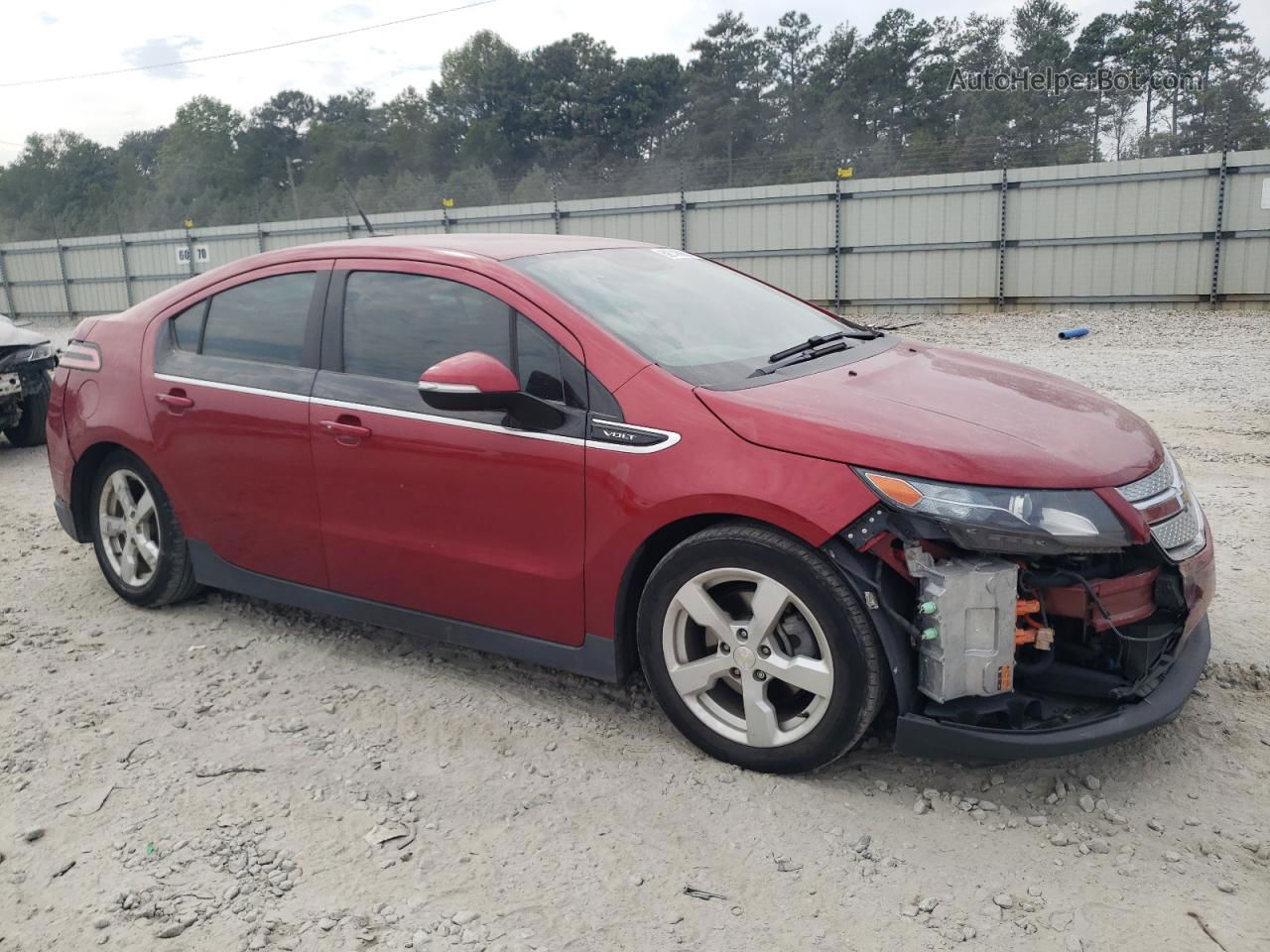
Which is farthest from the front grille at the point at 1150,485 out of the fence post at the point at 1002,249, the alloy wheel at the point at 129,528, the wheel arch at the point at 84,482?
the fence post at the point at 1002,249

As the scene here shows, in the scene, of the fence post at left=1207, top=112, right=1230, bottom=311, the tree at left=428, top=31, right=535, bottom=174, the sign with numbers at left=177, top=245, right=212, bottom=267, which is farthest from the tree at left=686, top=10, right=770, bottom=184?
the fence post at left=1207, top=112, right=1230, bottom=311

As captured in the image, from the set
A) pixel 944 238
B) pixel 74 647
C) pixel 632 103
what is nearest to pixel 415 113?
pixel 632 103

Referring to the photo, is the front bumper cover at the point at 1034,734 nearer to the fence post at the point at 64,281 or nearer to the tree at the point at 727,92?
the fence post at the point at 64,281

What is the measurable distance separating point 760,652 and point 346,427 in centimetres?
166

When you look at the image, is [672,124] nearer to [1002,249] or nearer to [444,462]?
[1002,249]

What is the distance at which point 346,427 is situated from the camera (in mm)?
3703

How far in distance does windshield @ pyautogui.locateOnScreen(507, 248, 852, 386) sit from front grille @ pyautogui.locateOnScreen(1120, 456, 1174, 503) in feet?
3.73

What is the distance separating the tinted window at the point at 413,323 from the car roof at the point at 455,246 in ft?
0.32

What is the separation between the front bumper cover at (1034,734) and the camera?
2732 mm

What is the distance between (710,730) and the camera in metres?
3.17

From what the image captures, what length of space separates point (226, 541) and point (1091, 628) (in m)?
3.17

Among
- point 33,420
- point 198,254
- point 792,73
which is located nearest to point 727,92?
point 792,73

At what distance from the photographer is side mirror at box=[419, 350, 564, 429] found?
3.19 metres

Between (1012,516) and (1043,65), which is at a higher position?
(1043,65)
